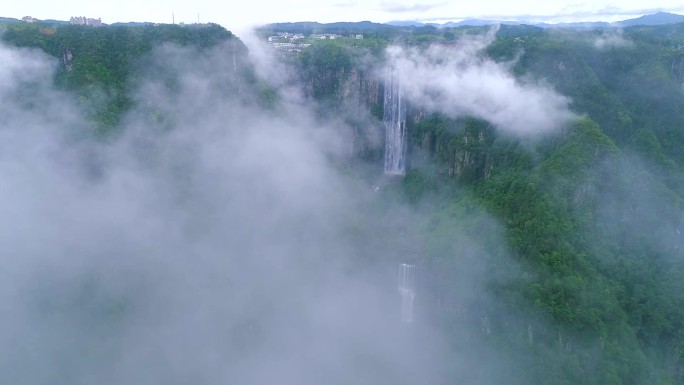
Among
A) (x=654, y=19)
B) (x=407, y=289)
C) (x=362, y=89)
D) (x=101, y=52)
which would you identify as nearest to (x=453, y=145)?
(x=362, y=89)

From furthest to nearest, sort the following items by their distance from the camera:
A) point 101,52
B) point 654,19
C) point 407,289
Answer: point 654,19 < point 101,52 < point 407,289

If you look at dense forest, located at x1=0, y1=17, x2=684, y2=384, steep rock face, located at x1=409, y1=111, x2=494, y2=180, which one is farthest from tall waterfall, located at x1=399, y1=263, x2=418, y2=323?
steep rock face, located at x1=409, y1=111, x2=494, y2=180

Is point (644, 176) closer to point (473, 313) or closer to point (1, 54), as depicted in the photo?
point (473, 313)

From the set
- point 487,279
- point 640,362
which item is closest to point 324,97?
point 487,279

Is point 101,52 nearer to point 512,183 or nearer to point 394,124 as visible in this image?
point 394,124

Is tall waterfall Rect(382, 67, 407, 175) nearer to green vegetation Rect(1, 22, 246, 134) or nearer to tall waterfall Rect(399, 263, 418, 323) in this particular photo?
tall waterfall Rect(399, 263, 418, 323)

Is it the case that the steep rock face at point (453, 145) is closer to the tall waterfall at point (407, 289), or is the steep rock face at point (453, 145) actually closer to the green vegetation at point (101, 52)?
the tall waterfall at point (407, 289)

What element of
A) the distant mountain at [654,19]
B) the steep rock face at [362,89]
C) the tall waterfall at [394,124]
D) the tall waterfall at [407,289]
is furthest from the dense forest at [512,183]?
the distant mountain at [654,19]
